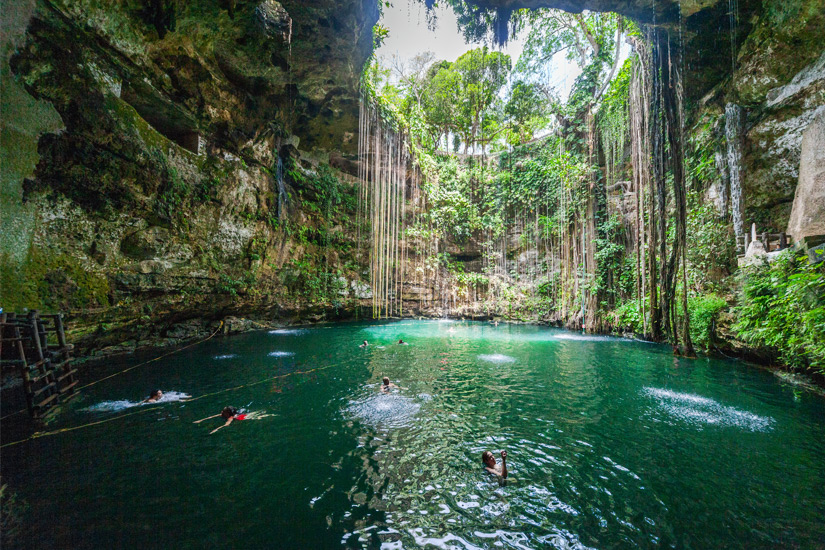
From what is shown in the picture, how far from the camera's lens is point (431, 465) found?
10.6ft

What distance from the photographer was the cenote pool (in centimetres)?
236

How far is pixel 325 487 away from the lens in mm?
2898

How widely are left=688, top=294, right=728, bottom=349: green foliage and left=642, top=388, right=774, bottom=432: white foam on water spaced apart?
388 cm

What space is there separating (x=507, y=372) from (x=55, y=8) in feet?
35.9

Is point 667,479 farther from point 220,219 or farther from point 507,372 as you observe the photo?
point 220,219

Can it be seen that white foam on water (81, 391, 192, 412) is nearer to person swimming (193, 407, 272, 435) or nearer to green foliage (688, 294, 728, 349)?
person swimming (193, 407, 272, 435)

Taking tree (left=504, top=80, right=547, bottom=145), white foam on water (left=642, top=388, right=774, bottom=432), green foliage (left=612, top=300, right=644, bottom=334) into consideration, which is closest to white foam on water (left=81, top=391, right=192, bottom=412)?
white foam on water (left=642, top=388, right=774, bottom=432)

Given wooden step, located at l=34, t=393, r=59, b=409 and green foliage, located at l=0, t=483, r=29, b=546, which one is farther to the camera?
wooden step, located at l=34, t=393, r=59, b=409

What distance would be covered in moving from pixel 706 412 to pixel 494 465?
3.87 m

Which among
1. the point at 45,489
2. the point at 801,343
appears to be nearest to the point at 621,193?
the point at 801,343

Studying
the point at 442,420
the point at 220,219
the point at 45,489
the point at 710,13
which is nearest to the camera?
the point at 45,489

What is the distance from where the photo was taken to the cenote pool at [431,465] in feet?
7.75

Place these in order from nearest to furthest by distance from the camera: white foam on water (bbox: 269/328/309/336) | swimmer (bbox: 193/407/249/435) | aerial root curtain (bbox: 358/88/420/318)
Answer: swimmer (bbox: 193/407/249/435), white foam on water (bbox: 269/328/309/336), aerial root curtain (bbox: 358/88/420/318)

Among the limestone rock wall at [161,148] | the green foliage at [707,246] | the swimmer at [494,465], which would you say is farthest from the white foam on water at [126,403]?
the green foliage at [707,246]
